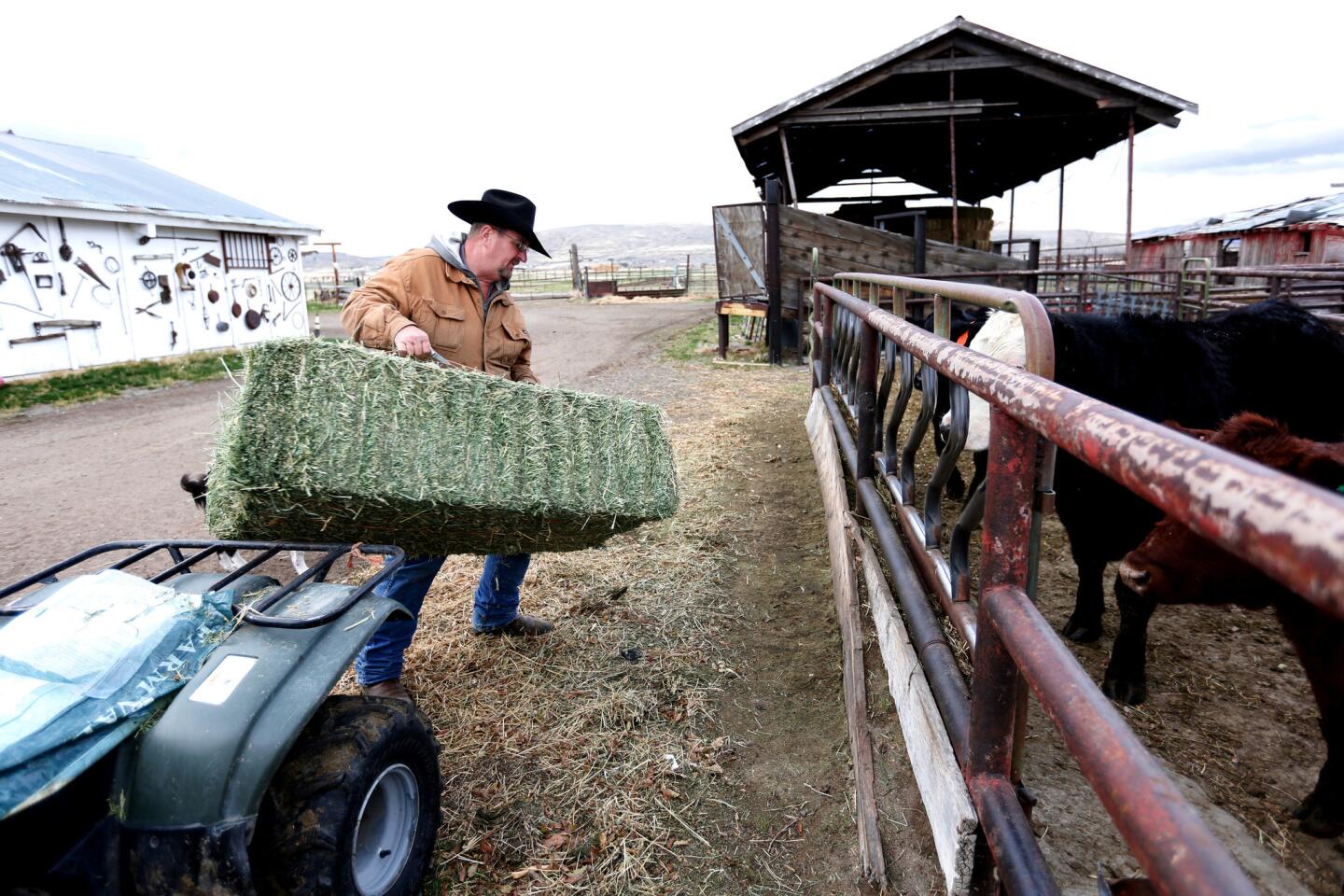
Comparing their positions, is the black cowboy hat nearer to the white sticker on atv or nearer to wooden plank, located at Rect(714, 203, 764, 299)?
the white sticker on atv

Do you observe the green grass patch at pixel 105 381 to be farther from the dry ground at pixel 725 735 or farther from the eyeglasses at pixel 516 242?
the eyeglasses at pixel 516 242

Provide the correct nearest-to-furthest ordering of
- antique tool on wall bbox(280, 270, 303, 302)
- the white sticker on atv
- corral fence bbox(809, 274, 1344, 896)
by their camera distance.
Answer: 1. corral fence bbox(809, 274, 1344, 896)
2. the white sticker on atv
3. antique tool on wall bbox(280, 270, 303, 302)

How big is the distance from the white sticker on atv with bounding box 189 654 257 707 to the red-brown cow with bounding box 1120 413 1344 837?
7.93 feet

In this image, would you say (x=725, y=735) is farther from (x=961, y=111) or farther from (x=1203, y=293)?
(x=961, y=111)

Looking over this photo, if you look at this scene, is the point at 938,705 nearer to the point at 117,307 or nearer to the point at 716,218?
the point at 716,218

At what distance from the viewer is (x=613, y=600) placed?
13.6 ft

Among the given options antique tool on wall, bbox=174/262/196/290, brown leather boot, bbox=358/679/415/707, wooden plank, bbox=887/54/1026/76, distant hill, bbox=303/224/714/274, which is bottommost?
brown leather boot, bbox=358/679/415/707

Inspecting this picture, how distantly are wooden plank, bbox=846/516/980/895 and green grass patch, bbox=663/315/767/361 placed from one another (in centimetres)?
1035

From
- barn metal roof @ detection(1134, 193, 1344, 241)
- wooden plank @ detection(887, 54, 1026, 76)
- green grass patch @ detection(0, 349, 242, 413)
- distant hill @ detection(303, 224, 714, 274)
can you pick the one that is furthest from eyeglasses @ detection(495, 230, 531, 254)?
distant hill @ detection(303, 224, 714, 274)

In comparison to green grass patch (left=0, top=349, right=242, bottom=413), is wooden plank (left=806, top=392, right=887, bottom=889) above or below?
below

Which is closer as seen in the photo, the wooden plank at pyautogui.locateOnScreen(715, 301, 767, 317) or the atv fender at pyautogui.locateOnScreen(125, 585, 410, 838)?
the atv fender at pyautogui.locateOnScreen(125, 585, 410, 838)

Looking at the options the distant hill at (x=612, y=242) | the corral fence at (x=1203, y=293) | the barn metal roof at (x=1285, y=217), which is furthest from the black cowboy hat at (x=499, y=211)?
the distant hill at (x=612, y=242)

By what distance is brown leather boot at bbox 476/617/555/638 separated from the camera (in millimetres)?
3707

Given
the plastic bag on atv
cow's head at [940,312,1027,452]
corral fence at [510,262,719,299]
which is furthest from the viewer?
corral fence at [510,262,719,299]
